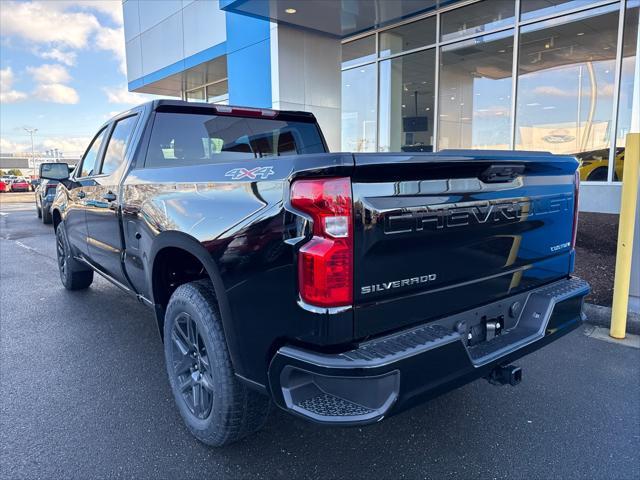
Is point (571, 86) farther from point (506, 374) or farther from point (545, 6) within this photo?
point (506, 374)

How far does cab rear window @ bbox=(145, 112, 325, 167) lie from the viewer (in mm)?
3486

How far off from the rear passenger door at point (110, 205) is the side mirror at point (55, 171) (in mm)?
920

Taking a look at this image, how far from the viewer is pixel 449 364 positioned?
6.61 feet

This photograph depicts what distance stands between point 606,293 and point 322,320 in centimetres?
450

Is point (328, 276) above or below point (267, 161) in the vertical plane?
below

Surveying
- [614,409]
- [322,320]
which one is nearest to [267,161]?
[322,320]

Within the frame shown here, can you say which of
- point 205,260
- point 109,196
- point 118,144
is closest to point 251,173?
point 205,260

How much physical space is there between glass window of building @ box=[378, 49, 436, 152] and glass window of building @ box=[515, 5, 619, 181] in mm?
2216

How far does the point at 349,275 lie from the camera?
71.8 inches

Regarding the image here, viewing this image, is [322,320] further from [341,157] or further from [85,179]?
[85,179]

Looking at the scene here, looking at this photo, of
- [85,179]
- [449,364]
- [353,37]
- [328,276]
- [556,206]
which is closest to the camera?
[328,276]

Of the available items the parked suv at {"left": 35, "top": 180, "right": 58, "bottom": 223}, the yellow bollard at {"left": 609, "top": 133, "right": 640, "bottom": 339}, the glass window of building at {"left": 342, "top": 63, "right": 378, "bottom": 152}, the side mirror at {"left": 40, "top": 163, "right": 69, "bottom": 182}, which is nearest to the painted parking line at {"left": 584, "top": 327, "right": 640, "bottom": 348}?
the yellow bollard at {"left": 609, "top": 133, "right": 640, "bottom": 339}

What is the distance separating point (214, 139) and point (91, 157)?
1.81m

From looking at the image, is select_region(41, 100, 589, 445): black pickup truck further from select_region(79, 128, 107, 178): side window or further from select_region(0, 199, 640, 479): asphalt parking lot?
select_region(79, 128, 107, 178): side window
